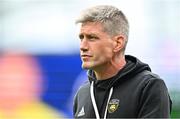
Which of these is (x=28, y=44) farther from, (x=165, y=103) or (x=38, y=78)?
(x=165, y=103)

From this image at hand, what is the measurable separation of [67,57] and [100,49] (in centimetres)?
431

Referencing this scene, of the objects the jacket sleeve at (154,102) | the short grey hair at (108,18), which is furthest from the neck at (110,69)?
the jacket sleeve at (154,102)

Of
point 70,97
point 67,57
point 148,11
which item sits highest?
point 148,11

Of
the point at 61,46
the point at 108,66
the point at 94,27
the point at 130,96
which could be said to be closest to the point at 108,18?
the point at 94,27

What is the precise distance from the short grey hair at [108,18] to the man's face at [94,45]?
3 centimetres

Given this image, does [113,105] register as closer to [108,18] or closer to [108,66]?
[108,66]

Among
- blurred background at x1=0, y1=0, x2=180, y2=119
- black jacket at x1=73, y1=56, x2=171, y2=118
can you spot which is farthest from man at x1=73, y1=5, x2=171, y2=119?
blurred background at x1=0, y1=0, x2=180, y2=119

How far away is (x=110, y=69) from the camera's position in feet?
10.6

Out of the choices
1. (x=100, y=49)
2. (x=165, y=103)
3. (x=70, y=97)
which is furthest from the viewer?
(x=70, y=97)

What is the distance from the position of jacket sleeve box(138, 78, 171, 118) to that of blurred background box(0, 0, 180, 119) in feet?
14.0

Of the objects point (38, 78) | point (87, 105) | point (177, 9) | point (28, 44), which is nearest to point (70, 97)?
point (38, 78)

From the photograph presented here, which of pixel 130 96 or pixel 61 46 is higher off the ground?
pixel 130 96

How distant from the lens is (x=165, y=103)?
9.80 ft

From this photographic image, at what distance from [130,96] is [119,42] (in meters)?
0.31
